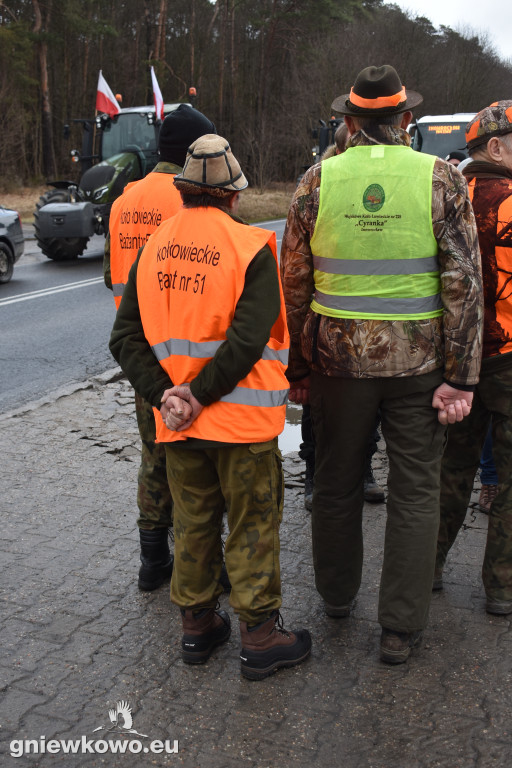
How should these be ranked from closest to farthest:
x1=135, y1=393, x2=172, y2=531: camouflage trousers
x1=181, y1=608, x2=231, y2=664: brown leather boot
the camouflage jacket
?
the camouflage jacket
x1=181, y1=608, x2=231, y2=664: brown leather boot
x1=135, y1=393, x2=172, y2=531: camouflage trousers

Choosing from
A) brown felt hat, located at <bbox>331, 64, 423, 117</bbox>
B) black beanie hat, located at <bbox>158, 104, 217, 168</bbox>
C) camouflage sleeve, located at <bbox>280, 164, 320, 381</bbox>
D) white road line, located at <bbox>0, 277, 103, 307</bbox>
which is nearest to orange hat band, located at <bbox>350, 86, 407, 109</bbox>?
brown felt hat, located at <bbox>331, 64, 423, 117</bbox>

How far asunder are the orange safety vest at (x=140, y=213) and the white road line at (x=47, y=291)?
7.87 meters

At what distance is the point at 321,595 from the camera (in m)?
3.32

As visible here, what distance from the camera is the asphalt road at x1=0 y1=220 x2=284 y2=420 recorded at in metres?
7.37

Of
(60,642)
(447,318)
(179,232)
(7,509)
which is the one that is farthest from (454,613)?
(7,509)

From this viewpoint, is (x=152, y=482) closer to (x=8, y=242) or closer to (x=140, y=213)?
(x=140, y=213)

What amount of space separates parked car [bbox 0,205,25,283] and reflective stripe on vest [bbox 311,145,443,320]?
10.5 metres

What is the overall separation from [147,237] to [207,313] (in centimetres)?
91

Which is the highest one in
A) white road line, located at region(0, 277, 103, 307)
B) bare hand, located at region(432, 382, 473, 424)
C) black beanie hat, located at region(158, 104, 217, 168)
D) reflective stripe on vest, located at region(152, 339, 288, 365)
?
black beanie hat, located at region(158, 104, 217, 168)

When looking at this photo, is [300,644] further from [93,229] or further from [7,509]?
[93,229]

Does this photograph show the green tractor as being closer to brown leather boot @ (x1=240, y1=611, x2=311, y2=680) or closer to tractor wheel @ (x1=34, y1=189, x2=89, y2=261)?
tractor wheel @ (x1=34, y1=189, x2=89, y2=261)

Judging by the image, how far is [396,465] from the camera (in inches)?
118

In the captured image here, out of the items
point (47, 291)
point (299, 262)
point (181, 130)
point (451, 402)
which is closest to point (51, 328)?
point (47, 291)

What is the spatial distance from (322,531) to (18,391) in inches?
172
